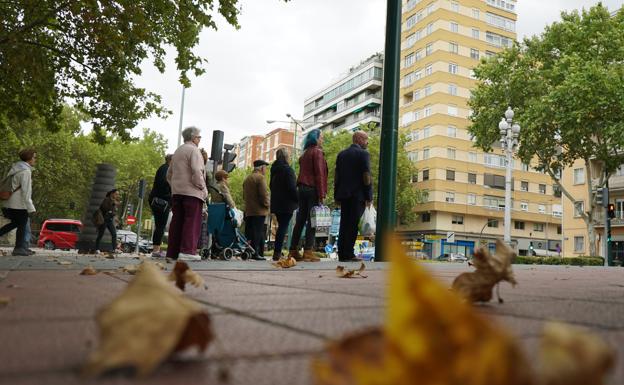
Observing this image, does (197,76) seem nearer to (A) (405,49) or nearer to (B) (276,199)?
(B) (276,199)

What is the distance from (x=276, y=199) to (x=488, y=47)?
57.9 meters

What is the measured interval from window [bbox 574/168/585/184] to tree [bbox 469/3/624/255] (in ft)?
54.2

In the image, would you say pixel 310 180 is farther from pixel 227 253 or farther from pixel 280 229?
pixel 227 253

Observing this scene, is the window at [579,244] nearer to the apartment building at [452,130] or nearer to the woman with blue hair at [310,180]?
the apartment building at [452,130]

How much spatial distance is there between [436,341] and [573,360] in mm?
196

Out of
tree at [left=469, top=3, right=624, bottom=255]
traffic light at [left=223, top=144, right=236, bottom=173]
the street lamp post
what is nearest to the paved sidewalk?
traffic light at [left=223, top=144, right=236, bottom=173]

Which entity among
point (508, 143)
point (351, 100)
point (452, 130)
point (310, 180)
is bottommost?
point (310, 180)

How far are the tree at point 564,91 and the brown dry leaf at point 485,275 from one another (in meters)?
29.8

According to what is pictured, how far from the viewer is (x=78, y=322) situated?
5.93 feet

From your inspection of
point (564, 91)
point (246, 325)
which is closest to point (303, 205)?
point (246, 325)

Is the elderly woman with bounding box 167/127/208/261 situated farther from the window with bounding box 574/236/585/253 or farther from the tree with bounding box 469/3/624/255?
the window with bounding box 574/236/585/253

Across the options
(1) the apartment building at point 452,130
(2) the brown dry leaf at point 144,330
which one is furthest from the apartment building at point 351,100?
(2) the brown dry leaf at point 144,330

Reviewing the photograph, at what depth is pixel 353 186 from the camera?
8.53m

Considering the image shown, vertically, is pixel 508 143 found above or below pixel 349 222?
above
